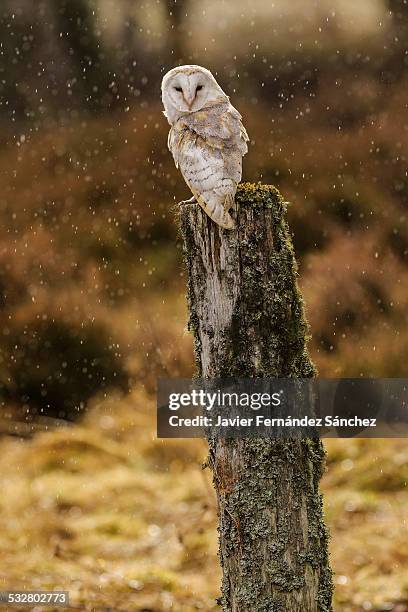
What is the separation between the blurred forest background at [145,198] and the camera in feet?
14.9

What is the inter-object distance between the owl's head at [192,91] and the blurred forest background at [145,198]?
262 cm

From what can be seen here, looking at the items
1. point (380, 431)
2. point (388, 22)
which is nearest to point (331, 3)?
point (388, 22)

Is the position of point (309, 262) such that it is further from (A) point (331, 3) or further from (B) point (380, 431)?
(A) point (331, 3)

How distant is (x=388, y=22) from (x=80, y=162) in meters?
2.17

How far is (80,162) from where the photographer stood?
4.77 m

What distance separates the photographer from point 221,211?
5.62 ft

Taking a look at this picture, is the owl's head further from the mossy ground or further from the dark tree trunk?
the dark tree trunk

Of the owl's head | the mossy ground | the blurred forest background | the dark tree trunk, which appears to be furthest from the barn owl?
the dark tree trunk

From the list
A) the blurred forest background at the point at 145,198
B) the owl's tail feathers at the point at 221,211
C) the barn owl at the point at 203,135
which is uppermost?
the blurred forest background at the point at 145,198

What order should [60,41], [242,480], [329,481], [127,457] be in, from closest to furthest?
[242,480]
[329,481]
[127,457]
[60,41]

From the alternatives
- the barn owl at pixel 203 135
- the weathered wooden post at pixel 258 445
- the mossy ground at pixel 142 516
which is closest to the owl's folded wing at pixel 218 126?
the barn owl at pixel 203 135

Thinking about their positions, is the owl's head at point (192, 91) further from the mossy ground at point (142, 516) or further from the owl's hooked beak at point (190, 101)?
the mossy ground at point (142, 516)

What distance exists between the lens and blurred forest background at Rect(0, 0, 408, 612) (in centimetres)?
453

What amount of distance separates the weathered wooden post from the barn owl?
6 cm
